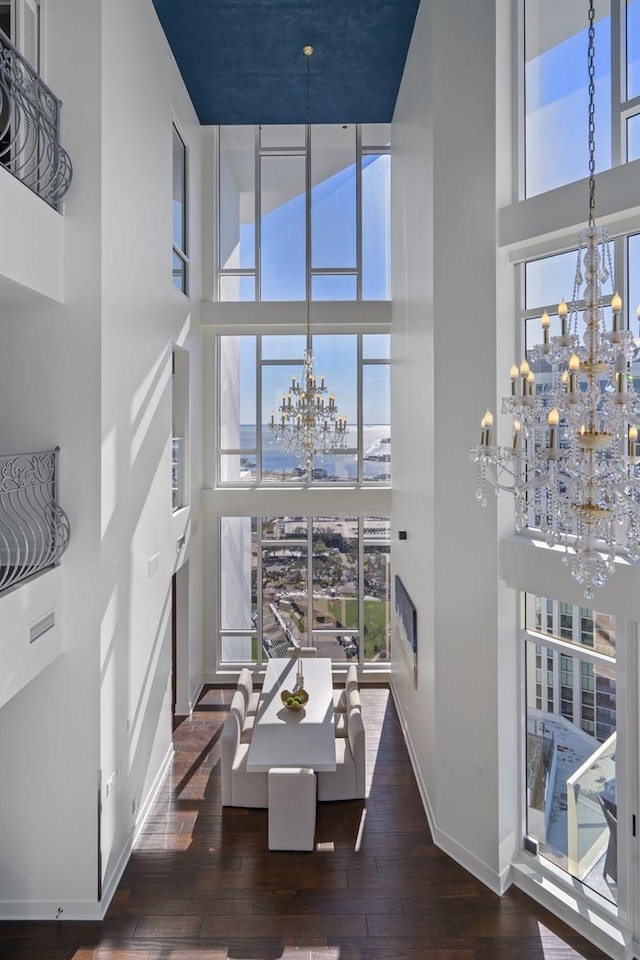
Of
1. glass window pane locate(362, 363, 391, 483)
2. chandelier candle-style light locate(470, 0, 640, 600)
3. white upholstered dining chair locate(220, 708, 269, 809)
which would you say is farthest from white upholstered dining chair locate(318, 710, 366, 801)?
glass window pane locate(362, 363, 391, 483)

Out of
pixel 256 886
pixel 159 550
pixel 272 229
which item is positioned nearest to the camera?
pixel 256 886

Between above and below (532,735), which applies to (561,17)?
above

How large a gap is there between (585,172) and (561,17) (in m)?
1.38

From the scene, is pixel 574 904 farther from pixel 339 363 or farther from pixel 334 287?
pixel 334 287

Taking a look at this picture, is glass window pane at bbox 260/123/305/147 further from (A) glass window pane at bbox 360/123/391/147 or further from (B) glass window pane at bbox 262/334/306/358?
(B) glass window pane at bbox 262/334/306/358

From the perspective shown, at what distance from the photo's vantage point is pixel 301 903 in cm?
483

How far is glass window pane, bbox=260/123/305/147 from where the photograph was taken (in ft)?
31.0

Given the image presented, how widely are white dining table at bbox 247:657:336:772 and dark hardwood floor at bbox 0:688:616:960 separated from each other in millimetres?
835

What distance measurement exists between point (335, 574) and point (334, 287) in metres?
4.79

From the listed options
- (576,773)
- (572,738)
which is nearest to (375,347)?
(572,738)

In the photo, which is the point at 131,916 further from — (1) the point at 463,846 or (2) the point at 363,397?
(2) the point at 363,397

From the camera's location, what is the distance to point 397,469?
28.0 feet

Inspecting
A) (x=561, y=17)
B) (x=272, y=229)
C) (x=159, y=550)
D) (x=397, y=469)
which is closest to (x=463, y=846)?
(x=159, y=550)

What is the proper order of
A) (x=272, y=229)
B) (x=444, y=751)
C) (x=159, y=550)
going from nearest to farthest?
(x=444, y=751), (x=159, y=550), (x=272, y=229)
